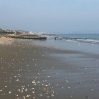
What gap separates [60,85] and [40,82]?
1027mm

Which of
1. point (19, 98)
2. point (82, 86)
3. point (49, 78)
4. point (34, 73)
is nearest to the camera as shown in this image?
point (19, 98)

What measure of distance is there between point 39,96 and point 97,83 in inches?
133

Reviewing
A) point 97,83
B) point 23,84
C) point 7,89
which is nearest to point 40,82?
point 23,84

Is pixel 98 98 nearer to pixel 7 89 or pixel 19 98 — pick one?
pixel 19 98

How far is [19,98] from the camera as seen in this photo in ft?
25.3

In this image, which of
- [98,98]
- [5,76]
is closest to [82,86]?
[98,98]

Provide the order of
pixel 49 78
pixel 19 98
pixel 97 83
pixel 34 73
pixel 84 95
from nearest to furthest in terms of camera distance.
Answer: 1. pixel 19 98
2. pixel 84 95
3. pixel 97 83
4. pixel 49 78
5. pixel 34 73

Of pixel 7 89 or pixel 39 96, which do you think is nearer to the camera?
pixel 39 96

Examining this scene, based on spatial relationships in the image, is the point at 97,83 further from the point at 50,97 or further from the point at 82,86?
the point at 50,97

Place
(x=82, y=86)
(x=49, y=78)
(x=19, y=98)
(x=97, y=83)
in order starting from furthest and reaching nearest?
(x=49, y=78) → (x=97, y=83) → (x=82, y=86) → (x=19, y=98)

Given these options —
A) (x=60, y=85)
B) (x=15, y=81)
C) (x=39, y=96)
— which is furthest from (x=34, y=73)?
(x=39, y=96)

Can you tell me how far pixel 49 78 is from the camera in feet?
36.7

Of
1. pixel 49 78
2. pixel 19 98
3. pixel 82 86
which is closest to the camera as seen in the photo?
pixel 19 98

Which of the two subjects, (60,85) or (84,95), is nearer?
(84,95)
